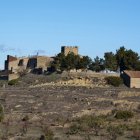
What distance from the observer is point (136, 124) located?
1892 inches

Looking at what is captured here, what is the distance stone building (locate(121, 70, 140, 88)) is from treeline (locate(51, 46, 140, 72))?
8407 mm

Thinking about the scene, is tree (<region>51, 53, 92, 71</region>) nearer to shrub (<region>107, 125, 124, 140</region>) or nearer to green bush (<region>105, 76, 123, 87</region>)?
green bush (<region>105, 76, 123, 87</region>)

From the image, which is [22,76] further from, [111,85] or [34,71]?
[111,85]

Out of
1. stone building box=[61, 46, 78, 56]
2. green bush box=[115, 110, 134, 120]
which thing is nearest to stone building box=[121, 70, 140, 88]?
stone building box=[61, 46, 78, 56]

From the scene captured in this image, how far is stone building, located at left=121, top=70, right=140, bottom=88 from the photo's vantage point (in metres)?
74.9

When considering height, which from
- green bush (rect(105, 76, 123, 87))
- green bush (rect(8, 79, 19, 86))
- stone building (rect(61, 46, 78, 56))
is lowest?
green bush (rect(8, 79, 19, 86))

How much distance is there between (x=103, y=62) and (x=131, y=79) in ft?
43.0

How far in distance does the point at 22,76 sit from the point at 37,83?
852 cm

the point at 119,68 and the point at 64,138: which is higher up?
the point at 119,68

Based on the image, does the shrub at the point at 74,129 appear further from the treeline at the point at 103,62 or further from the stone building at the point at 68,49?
the stone building at the point at 68,49

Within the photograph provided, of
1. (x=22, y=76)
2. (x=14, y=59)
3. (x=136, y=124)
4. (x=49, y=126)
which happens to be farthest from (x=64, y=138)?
(x=14, y=59)

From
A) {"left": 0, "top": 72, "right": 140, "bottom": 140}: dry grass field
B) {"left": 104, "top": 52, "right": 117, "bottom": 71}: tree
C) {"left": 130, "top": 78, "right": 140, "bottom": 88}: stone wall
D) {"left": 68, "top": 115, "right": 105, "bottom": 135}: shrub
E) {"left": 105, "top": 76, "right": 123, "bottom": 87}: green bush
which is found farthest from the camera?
{"left": 104, "top": 52, "right": 117, "bottom": 71}: tree

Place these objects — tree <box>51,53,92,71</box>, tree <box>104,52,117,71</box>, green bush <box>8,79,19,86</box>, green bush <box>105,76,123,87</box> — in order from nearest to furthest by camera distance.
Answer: green bush <box>105,76,123,87</box> → green bush <box>8,79,19,86</box> → tree <box>51,53,92,71</box> → tree <box>104,52,117,71</box>

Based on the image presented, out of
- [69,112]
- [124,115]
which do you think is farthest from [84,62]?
[124,115]
